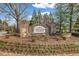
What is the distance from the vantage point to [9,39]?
6.44ft

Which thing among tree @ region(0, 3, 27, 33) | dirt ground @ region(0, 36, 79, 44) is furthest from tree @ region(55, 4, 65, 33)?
tree @ region(0, 3, 27, 33)

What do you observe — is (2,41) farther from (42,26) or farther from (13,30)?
(42,26)

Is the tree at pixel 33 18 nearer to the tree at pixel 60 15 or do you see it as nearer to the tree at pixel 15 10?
the tree at pixel 15 10

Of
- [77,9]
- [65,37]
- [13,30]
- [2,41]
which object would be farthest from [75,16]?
[2,41]

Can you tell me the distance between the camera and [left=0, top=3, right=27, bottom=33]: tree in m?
1.94

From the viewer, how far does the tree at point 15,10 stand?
1942mm

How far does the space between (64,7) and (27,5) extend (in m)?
0.33

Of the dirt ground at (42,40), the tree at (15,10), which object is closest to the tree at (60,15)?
the dirt ground at (42,40)

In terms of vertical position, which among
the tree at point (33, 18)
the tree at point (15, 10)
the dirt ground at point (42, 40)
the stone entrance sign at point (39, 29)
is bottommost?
the dirt ground at point (42, 40)

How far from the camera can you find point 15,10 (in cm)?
196

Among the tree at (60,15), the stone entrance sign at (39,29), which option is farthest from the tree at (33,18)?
the tree at (60,15)

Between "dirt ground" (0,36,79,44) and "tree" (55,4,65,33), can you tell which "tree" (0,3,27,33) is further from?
"tree" (55,4,65,33)

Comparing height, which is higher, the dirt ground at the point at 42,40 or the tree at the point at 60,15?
the tree at the point at 60,15

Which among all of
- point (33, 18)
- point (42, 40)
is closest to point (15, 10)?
point (33, 18)
